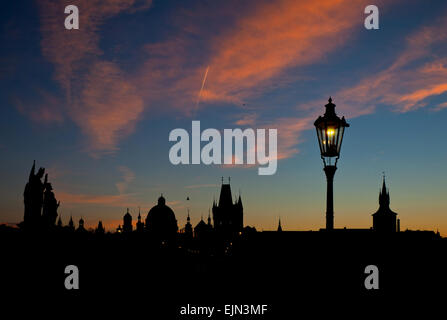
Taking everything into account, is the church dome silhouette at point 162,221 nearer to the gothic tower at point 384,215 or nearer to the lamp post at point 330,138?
the gothic tower at point 384,215

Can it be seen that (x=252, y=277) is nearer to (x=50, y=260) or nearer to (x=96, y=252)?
(x=50, y=260)

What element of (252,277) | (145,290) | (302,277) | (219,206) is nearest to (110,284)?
(145,290)

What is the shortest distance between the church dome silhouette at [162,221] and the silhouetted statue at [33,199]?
11478 cm

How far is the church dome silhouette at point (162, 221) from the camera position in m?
142

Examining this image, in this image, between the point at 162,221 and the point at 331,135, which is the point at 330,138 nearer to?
the point at 331,135

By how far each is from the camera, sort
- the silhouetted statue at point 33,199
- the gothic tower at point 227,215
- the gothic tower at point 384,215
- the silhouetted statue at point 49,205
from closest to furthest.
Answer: the silhouetted statue at point 33,199
the silhouetted statue at point 49,205
the gothic tower at point 227,215
the gothic tower at point 384,215

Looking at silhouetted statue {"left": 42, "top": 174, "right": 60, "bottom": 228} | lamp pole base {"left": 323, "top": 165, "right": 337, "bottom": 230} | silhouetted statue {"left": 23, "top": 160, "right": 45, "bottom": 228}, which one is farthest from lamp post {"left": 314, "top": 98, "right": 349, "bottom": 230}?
silhouetted statue {"left": 42, "top": 174, "right": 60, "bottom": 228}

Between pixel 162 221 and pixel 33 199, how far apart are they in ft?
386

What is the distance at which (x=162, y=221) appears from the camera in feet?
473

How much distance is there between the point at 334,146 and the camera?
780 centimetres

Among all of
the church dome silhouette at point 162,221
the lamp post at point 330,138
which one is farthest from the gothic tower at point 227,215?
the lamp post at point 330,138

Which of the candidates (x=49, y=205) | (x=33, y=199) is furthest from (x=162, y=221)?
(x=33, y=199)

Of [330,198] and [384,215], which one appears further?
[384,215]
